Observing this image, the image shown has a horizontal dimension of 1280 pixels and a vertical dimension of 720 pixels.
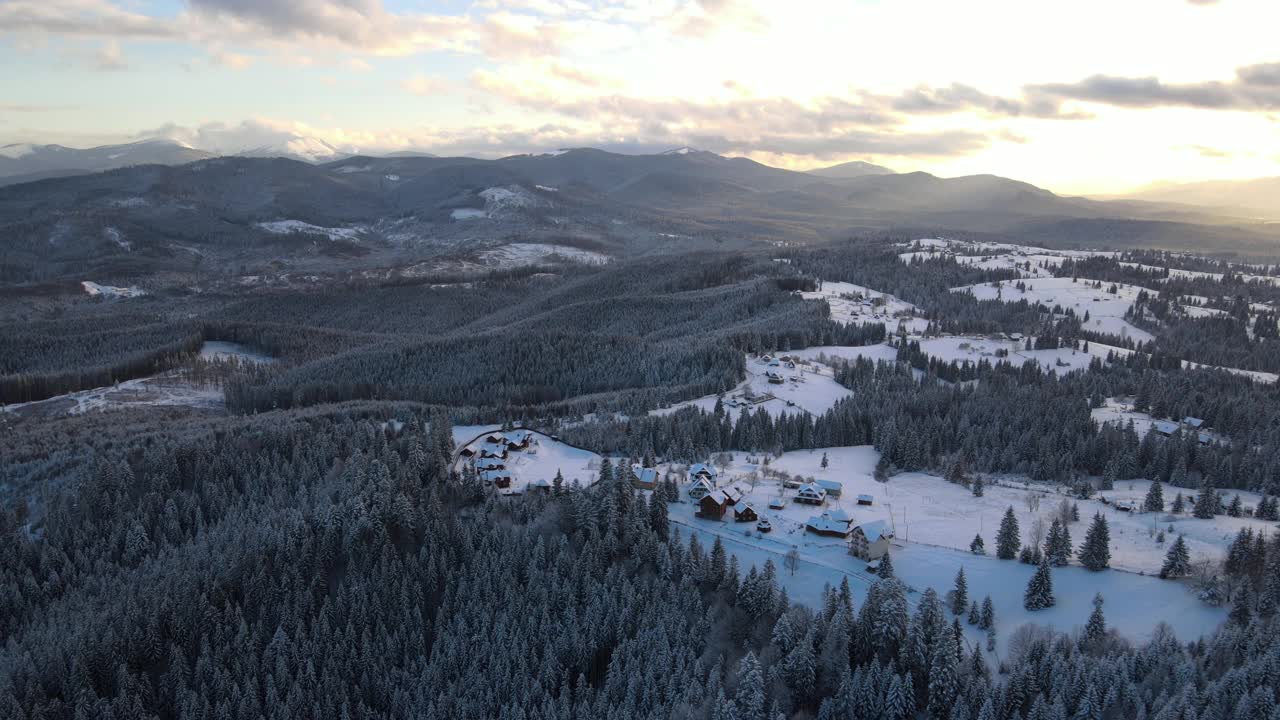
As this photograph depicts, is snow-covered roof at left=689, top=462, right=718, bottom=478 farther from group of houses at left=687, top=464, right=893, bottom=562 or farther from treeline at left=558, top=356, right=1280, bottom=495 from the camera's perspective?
treeline at left=558, top=356, right=1280, bottom=495

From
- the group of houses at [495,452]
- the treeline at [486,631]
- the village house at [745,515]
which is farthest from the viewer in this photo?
the group of houses at [495,452]

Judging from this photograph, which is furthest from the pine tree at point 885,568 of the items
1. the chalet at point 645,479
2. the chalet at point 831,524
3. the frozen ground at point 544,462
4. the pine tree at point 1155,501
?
the pine tree at point 1155,501

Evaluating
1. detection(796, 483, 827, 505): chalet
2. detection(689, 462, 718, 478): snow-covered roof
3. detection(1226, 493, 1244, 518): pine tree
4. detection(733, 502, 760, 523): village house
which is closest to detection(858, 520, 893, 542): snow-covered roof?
detection(796, 483, 827, 505): chalet

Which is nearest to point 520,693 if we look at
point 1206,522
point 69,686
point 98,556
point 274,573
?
point 274,573

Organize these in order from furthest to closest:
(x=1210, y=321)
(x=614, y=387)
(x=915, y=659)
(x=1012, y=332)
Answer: (x=1210, y=321), (x=1012, y=332), (x=614, y=387), (x=915, y=659)

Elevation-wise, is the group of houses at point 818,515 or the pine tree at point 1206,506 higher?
the pine tree at point 1206,506

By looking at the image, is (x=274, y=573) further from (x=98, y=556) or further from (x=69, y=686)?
(x=98, y=556)

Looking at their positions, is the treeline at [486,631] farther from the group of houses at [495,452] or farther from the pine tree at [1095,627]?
the group of houses at [495,452]
